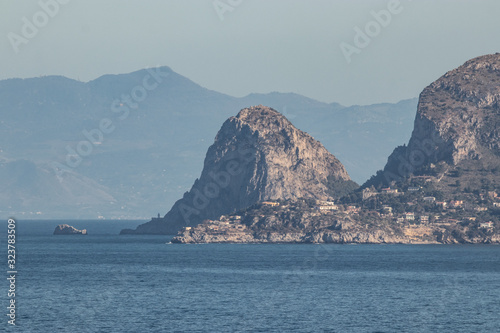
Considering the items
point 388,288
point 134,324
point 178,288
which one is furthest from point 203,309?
point 388,288

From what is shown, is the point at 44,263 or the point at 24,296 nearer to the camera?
the point at 24,296

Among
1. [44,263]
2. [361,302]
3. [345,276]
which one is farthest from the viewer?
[44,263]

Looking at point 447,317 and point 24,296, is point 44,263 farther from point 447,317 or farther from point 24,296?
point 447,317

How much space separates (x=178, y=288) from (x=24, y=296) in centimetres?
2247

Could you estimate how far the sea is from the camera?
105 meters

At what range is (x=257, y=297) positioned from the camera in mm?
128500

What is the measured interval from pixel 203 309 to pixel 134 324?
13.5 meters

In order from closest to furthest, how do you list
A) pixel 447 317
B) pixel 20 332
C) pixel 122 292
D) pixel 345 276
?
pixel 20 332, pixel 447 317, pixel 122 292, pixel 345 276

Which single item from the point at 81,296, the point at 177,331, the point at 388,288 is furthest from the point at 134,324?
the point at 388,288

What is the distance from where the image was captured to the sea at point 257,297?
104625 mm

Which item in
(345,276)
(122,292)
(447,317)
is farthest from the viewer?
(345,276)

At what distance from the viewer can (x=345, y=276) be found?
524ft

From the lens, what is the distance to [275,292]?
134 metres

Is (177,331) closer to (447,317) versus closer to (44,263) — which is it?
(447,317)
